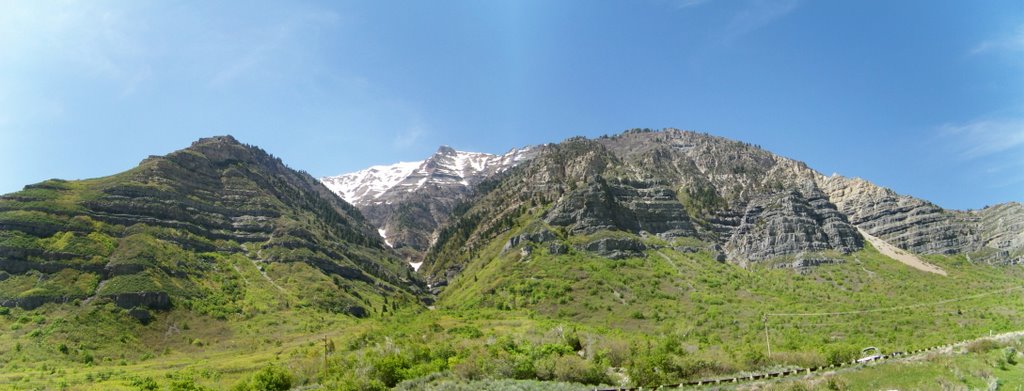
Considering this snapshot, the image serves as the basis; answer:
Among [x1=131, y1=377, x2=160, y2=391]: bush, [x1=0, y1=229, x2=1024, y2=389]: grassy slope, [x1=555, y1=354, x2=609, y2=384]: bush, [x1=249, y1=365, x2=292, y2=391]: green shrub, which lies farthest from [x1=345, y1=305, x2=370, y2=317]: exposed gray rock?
[x1=555, y1=354, x2=609, y2=384]: bush

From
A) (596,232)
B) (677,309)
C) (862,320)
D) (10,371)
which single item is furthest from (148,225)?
(862,320)

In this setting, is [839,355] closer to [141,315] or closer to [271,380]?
[271,380]

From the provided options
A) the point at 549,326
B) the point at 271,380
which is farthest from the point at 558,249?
the point at 271,380

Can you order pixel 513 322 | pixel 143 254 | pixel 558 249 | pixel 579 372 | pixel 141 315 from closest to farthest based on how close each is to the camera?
pixel 579 372 < pixel 513 322 < pixel 141 315 < pixel 143 254 < pixel 558 249

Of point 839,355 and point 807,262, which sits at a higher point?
point 807,262

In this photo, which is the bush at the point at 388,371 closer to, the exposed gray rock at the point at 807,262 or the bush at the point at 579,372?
the bush at the point at 579,372

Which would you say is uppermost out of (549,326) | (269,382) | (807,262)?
(807,262)

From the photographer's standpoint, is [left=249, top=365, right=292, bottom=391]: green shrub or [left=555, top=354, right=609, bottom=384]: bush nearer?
[left=555, top=354, right=609, bottom=384]: bush

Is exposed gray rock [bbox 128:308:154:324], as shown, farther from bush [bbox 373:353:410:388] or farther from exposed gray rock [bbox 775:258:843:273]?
exposed gray rock [bbox 775:258:843:273]

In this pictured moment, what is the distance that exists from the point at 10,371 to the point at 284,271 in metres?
80.1

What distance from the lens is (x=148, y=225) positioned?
560 ft

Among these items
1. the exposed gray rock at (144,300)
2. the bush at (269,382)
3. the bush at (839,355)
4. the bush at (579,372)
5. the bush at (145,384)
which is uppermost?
the exposed gray rock at (144,300)

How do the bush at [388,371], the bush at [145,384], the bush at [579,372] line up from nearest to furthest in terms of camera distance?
1. the bush at [579,372]
2. the bush at [388,371]
3. the bush at [145,384]

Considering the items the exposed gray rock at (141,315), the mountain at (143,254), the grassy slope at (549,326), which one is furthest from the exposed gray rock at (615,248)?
the exposed gray rock at (141,315)
